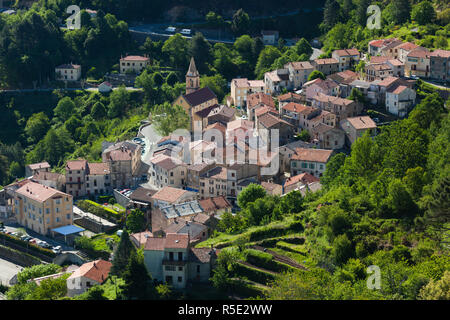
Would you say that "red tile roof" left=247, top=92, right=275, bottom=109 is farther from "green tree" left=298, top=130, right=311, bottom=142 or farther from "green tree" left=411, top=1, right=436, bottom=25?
"green tree" left=411, top=1, right=436, bottom=25

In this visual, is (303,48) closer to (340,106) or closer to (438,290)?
(340,106)

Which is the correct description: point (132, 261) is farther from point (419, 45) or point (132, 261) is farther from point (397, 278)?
point (419, 45)

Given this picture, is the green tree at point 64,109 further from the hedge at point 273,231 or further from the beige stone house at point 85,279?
the hedge at point 273,231

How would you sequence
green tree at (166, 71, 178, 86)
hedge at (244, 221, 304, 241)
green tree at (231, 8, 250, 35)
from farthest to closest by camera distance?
green tree at (231, 8, 250, 35), green tree at (166, 71, 178, 86), hedge at (244, 221, 304, 241)

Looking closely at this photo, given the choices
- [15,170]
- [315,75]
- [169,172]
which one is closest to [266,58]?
[315,75]

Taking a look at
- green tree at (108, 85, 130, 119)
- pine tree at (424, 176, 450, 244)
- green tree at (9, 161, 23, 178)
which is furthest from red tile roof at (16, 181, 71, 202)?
pine tree at (424, 176, 450, 244)

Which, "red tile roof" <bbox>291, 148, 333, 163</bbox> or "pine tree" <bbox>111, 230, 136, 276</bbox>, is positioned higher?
"red tile roof" <bbox>291, 148, 333, 163</bbox>
